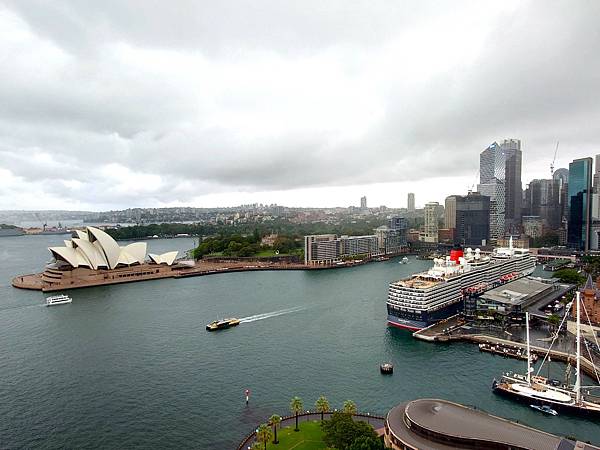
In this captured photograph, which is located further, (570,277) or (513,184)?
(513,184)

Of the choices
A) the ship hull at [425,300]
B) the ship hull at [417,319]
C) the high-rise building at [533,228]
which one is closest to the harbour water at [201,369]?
the ship hull at [417,319]

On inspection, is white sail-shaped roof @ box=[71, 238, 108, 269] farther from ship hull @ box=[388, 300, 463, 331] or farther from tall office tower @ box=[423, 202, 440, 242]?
tall office tower @ box=[423, 202, 440, 242]

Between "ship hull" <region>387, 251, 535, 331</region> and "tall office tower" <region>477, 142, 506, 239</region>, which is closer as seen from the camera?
"ship hull" <region>387, 251, 535, 331</region>

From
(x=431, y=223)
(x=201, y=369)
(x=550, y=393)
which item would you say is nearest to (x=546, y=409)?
(x=550, y=393)

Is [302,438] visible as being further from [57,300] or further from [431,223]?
[431,223]

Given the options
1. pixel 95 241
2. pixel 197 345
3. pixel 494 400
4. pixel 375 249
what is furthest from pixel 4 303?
pixel 375 249

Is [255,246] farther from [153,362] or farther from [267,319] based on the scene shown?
[153,362]

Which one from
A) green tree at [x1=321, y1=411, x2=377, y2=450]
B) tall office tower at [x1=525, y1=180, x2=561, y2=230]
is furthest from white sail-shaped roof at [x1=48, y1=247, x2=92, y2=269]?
tall office tower at [x1=525, y1=180, x2=561, y2=230]
